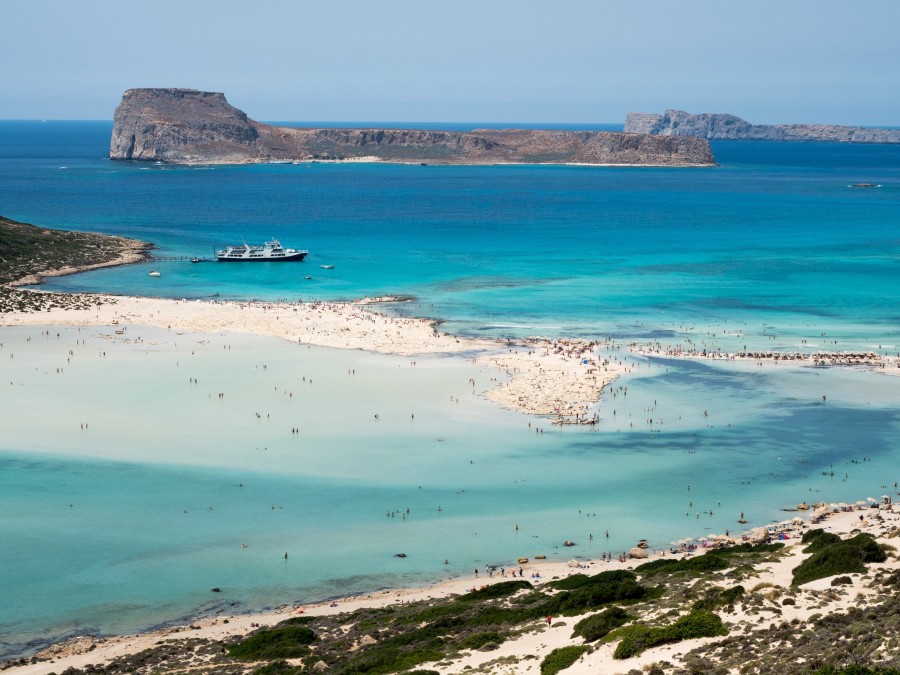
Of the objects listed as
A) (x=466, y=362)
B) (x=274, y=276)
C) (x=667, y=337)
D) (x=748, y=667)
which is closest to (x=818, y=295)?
(x=667, y=337)

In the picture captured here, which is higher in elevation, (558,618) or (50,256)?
(50,256)

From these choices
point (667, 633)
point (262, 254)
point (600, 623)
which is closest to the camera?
point (667, 633)

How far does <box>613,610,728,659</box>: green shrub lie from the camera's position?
64.9 ft

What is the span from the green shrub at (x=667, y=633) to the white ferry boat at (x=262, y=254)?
6441 centimetres

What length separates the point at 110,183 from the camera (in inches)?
5960

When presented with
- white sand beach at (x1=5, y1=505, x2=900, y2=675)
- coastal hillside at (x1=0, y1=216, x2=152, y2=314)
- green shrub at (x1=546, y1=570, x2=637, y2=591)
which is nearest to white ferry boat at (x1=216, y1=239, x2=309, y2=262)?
coastal hillside at (x1=0, y1=216, x2=152, y2=314)

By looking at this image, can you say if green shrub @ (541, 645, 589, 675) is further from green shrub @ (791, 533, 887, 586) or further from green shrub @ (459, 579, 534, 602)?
green shrub @ (791, 533, 887, 586)

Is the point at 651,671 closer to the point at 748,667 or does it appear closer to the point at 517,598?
the point at 748,667

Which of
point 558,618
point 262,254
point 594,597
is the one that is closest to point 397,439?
point 594,597

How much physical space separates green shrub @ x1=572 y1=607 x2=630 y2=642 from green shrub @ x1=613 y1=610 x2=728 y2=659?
0.59 metres

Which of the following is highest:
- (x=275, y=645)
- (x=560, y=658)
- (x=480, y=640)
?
(x=560, y=658)

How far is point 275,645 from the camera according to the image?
2223 cm

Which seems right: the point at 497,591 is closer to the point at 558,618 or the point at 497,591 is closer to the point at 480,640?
the point at 558,618

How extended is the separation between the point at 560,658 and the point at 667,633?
2.14 m
